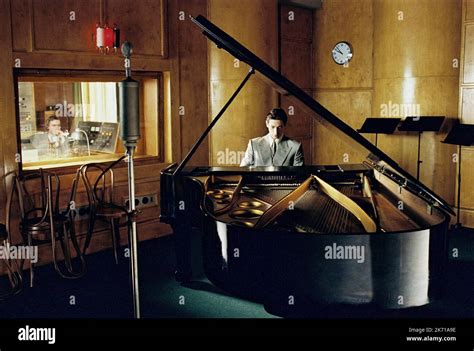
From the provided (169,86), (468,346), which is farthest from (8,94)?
(468,346)

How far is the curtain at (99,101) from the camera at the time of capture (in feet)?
18.3

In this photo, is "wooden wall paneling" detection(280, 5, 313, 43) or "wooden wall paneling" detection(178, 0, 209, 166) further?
"wooden wall paneling" detection(280, 5, 313, 43)

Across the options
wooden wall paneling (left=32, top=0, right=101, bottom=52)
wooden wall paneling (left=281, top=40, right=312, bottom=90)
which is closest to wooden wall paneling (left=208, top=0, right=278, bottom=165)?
wooden wall paneling (left=281, top=40, right=312, bottom=90)

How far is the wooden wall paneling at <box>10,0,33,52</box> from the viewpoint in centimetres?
479

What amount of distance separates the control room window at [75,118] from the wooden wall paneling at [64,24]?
0.29 m

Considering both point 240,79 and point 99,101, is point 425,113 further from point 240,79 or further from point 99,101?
point 99,101

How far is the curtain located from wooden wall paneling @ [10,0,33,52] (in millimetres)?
749

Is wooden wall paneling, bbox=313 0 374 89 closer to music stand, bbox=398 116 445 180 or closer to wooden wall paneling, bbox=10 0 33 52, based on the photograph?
music stand, bbox=398 116 445 180

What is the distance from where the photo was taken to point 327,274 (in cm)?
306

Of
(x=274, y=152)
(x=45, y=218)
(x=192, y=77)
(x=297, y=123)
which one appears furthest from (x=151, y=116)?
(x=297, y=123)

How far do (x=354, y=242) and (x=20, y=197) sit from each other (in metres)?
2.82

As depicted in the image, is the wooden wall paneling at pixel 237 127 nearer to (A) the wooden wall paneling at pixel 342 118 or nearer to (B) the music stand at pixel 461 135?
(A) the wooden wall paneling at pixel 342 118

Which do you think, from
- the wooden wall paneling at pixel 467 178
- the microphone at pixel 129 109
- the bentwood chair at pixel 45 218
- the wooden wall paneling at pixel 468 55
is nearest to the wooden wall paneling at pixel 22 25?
the bentwood chair at pixel 45 218

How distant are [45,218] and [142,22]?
217 centimetres
